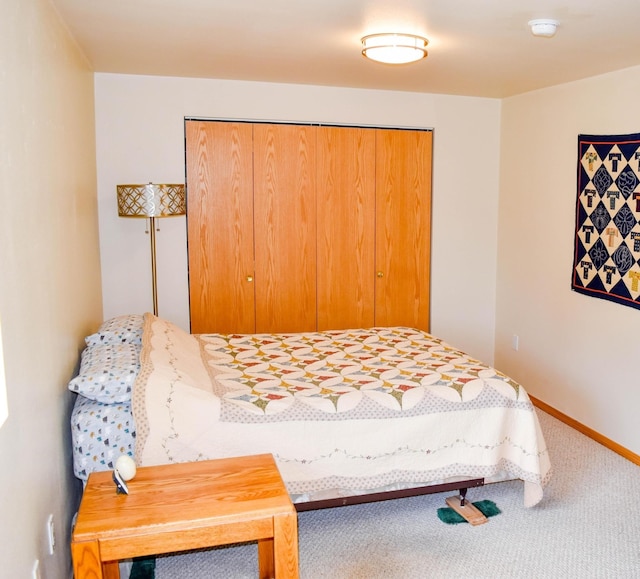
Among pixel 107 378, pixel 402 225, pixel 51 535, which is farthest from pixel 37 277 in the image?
pixel 402 225

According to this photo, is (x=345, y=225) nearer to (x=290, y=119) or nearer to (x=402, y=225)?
(x=402, y=225)

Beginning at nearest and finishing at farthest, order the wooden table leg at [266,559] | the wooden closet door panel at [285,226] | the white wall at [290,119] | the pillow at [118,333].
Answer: the wooden table leg at [266,559] → the pillow at [118,333] → the white wall at [290,119] → the wooden closet door panel at [285,226]

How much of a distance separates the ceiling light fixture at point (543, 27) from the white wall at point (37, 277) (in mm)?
2106

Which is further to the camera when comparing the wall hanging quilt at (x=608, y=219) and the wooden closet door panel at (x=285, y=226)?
the wooden closet door panel at (x=285, y=226)

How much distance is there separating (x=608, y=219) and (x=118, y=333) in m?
3.03

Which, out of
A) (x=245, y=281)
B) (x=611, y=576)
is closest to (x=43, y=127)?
(x=245, y=281)

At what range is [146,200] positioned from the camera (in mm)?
3928

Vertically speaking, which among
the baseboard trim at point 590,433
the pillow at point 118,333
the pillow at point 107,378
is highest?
the pillow at point 118,333

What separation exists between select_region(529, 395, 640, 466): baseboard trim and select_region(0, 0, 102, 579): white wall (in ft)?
10.3

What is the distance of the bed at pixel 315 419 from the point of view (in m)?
2.66

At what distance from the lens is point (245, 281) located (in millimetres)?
4633

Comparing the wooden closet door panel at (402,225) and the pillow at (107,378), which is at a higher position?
the wooden closet door panel at (402,225)

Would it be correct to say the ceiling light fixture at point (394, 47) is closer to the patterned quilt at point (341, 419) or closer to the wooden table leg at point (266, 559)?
the patterned quilt at point (341, 419)

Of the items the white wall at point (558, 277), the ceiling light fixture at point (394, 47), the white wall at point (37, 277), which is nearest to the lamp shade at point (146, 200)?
the white wall at point (37, 277)
